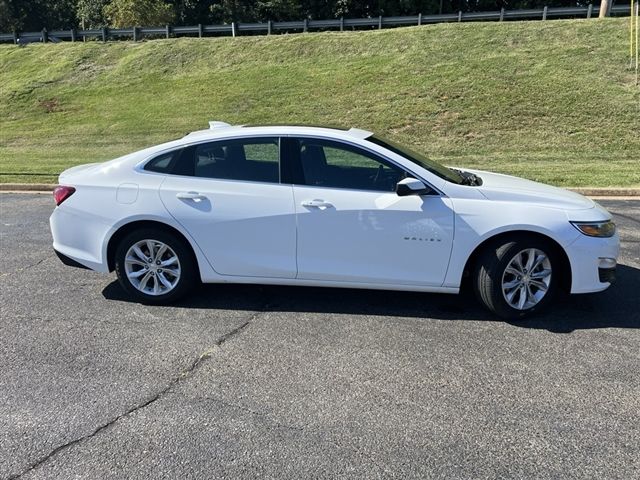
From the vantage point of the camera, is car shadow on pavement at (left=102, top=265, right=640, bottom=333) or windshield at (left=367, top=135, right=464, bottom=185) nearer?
car shadow on pavement at (left=102, top=265, right=640, bottom=333)

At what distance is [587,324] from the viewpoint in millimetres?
4434

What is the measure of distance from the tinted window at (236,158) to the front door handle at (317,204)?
0.46 meters

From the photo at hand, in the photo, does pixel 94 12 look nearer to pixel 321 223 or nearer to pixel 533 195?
pixel 321 223

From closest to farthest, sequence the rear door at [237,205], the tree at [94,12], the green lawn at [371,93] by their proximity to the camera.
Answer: the rear door at [237,205]
the green lawn at [371,93]
the tree at [94,12]

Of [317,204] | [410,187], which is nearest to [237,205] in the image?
[317,204]

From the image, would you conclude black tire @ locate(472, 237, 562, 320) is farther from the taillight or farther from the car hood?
the taillight

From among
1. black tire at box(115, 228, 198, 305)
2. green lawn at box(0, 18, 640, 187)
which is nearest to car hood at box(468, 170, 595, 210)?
black tire at box(115, 228, 198, 305)

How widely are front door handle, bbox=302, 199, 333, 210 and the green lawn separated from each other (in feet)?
27.0

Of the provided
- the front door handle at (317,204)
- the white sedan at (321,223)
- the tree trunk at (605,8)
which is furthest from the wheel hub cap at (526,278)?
the tree trunk at (605,8)

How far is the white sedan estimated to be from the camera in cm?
439

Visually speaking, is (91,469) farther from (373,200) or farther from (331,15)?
(331,15)

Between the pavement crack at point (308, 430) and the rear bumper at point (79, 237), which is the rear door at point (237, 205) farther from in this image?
the pavement crack at point (308, 430)

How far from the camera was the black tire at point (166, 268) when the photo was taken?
4734 mm

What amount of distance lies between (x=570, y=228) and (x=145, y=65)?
88.3 ft
